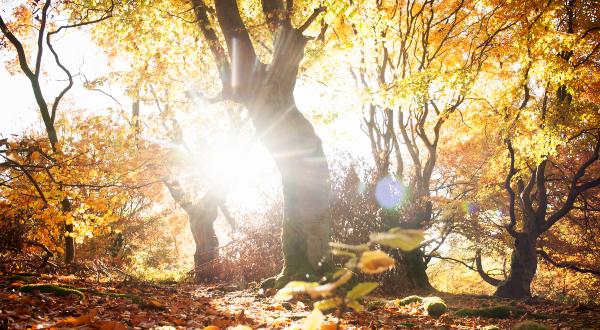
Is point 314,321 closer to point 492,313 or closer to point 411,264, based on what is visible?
point 492,313

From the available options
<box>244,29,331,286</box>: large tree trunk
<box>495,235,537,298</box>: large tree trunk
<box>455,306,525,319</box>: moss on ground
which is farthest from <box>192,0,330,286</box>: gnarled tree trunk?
<box>495,235,537,298</box>: large tree trunk

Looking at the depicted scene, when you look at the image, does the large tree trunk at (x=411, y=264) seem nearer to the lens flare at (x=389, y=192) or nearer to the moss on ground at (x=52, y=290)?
the lens flare at (x=389, y=192)

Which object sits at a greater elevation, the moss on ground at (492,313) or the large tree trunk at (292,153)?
the large tree trunk at (292,153)

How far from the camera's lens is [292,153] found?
7125mm

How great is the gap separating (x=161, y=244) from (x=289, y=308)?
2122 centimetres

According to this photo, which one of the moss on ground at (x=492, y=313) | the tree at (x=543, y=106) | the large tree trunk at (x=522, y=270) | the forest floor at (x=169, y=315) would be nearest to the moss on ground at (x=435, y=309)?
the forest floor at (x=169, y=315)

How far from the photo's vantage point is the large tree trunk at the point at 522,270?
1102 centimetres

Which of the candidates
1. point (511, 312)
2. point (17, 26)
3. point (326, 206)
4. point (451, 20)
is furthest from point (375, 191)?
point (17, 26)

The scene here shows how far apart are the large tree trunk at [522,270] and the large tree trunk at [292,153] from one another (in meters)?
7.41

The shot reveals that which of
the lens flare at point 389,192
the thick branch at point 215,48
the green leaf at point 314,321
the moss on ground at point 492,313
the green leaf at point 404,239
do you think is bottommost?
the moss on ground at point 492,313

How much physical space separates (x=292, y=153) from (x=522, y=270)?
8.77 metres

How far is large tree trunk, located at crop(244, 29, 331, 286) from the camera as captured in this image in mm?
7070

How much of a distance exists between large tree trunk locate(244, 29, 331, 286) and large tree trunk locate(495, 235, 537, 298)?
7.41 metres

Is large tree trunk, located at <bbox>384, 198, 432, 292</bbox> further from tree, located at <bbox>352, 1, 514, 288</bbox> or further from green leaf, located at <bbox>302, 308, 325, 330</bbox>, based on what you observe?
green leaf, located at <bbox>302, 308, 325, 330</bbox>
